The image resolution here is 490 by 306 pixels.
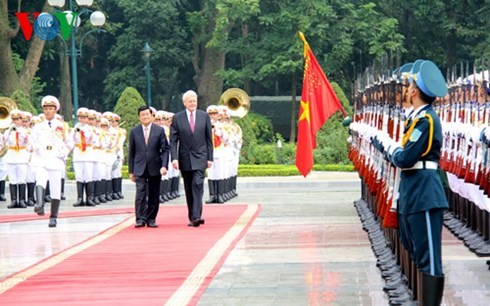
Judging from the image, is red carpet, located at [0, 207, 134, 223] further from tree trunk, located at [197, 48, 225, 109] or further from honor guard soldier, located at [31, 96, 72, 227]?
tree trunk, located at [197, 48, 225, 109]

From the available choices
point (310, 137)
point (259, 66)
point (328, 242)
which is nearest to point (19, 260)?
point (328, 242)

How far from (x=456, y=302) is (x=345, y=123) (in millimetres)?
9818

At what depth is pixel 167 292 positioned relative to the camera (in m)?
11.1

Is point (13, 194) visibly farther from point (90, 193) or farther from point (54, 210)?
point (54, 210)

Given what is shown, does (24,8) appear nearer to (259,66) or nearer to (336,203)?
(259,66)

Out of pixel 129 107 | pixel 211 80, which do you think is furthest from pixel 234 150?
pixel 211 80

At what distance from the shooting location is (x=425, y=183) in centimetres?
885

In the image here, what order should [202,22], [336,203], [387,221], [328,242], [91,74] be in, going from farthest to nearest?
[91,74] < [202,22] < [336,203] < [328,242] < [387,221]

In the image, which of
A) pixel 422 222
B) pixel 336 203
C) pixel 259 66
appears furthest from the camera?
pixel 259 66

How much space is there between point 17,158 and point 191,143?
Result: 8.11 m

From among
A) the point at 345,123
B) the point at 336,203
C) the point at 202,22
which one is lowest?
the point at 336,203

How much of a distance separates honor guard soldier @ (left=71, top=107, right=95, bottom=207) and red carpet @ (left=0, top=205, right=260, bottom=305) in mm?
6595

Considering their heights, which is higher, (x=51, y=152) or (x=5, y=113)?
(x=5, y=113)

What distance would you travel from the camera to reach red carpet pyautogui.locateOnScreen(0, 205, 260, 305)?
10961 mm
